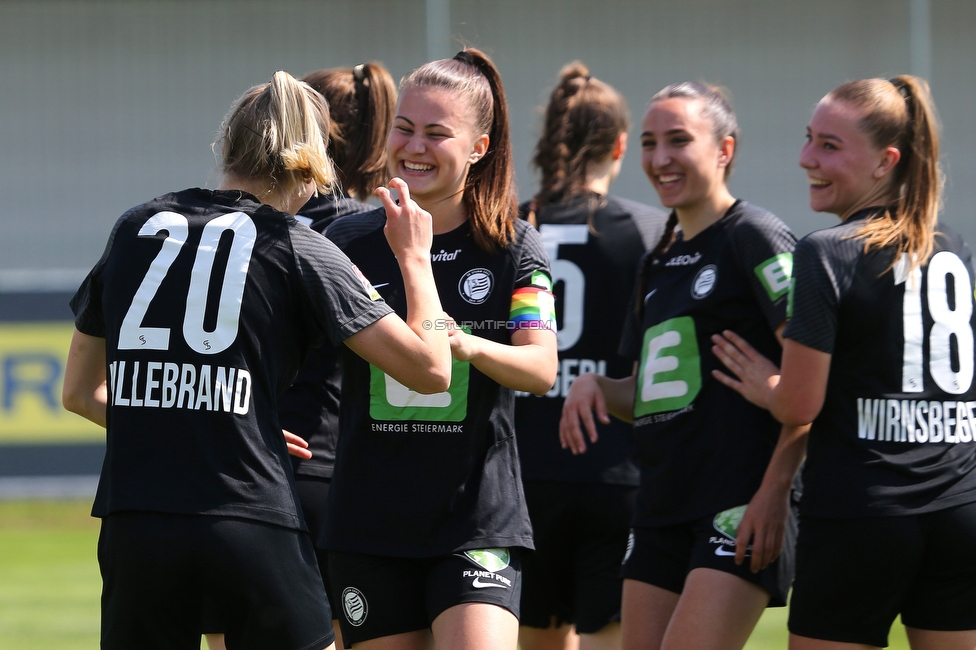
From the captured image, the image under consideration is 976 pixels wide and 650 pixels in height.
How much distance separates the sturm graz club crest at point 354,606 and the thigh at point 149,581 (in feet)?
1.83

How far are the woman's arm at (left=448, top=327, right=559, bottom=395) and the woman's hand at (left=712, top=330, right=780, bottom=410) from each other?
0.56m

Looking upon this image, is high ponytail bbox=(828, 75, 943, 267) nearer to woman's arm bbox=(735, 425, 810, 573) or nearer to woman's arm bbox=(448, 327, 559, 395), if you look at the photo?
woman's arm bbox=(735, 425, 810, 573)

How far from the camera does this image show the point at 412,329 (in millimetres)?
Result: 2602

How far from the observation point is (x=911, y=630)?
304 cm

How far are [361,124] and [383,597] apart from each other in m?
1.77

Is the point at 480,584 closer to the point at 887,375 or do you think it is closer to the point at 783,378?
the point at 783,378

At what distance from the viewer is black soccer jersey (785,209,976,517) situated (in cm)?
298

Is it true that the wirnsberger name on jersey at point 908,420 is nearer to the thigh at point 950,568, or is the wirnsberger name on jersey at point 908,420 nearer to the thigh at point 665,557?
the thigh at point 950,568

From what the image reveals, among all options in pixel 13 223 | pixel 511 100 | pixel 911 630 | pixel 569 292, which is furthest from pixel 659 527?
pixel 13 223

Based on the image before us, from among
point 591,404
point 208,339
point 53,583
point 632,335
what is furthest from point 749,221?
point 53,583

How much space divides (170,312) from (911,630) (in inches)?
80.0

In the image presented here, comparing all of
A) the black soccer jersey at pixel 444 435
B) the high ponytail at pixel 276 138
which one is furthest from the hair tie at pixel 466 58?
the high ponytail at pixel 276 138

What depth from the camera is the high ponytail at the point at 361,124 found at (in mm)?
4031

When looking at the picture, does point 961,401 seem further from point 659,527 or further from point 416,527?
point 416,527
